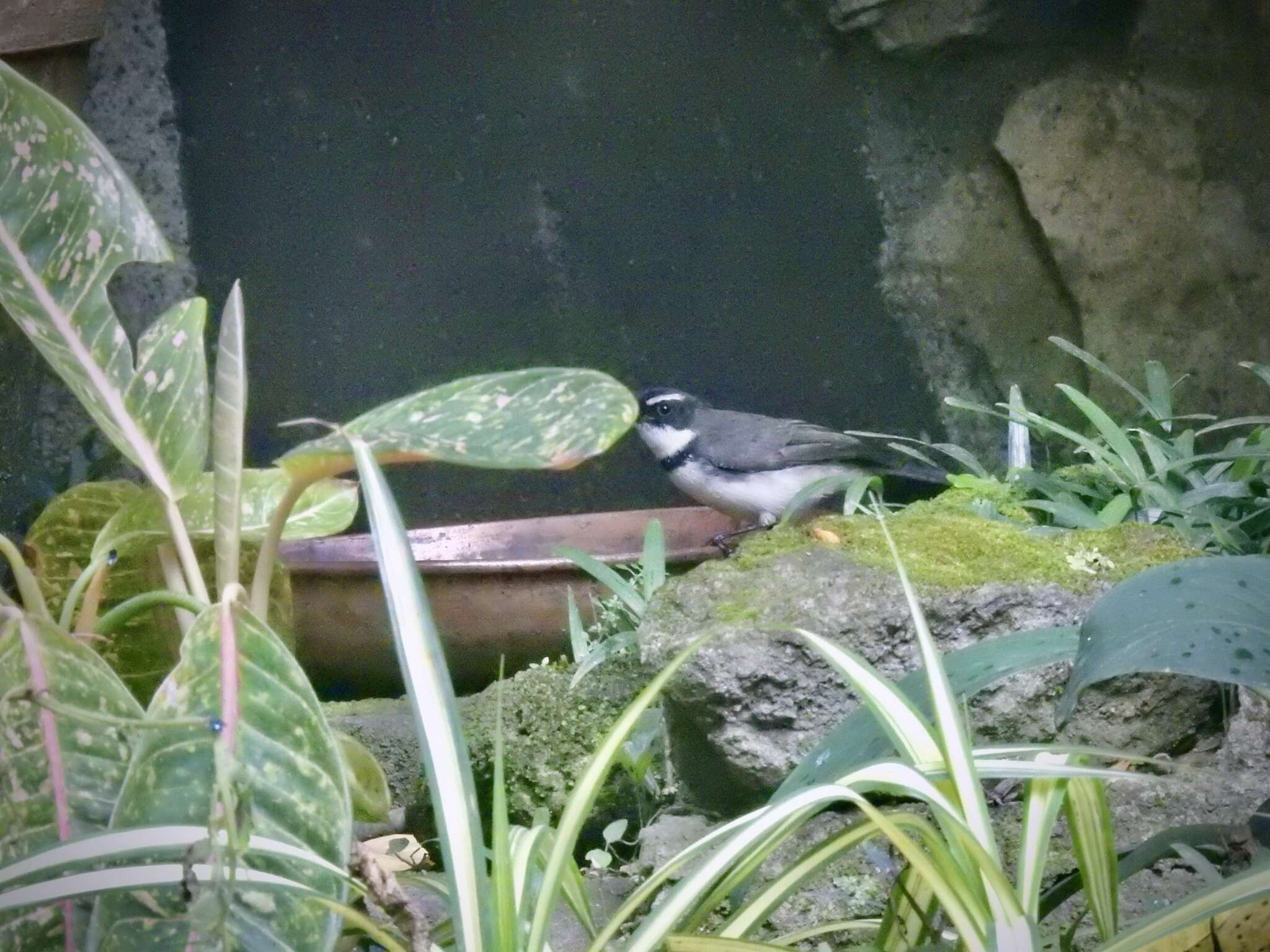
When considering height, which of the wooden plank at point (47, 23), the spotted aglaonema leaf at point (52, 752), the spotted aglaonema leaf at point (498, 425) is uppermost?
the wooden plank at point (47, 23)

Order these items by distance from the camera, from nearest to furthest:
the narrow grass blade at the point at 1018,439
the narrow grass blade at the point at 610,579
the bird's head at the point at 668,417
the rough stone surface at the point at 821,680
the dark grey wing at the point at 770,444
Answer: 1. the rough stone surface at the point at 821,680
2. the narrow grass blade at the point at 610,579
3. the narrow grass blade at the point at 1018,439
4. the dark grey wing at the point at 770,444
5. the bird's head at the point at 668,417

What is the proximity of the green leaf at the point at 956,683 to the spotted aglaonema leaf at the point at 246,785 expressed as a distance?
1.34 ft

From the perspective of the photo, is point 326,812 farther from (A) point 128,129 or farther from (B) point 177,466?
(A) point 128,129

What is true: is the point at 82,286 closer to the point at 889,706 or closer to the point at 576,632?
the point at 889,706

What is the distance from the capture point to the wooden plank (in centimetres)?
262

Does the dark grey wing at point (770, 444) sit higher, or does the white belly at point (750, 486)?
the dark grey wing at point (770, 444)

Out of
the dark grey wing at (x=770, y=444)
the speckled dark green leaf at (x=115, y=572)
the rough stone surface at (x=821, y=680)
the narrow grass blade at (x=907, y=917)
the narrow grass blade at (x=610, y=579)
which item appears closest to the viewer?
the narrow grass blade at (x=907, y=917)

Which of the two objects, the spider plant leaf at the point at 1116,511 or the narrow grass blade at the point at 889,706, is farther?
the spider plant leaf at the point at 1116,511

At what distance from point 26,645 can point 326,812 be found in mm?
282

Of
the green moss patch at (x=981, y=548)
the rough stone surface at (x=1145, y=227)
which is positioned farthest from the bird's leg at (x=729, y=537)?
the rough stone surface at (x=1145, y=227)

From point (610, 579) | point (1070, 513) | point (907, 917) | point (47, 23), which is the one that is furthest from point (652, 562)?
point (47, 23)

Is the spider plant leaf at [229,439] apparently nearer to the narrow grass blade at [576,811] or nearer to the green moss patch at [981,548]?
the narrow grass blade at [576,811]

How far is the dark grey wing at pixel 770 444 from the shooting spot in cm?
290

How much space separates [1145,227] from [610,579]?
73.1 inches
